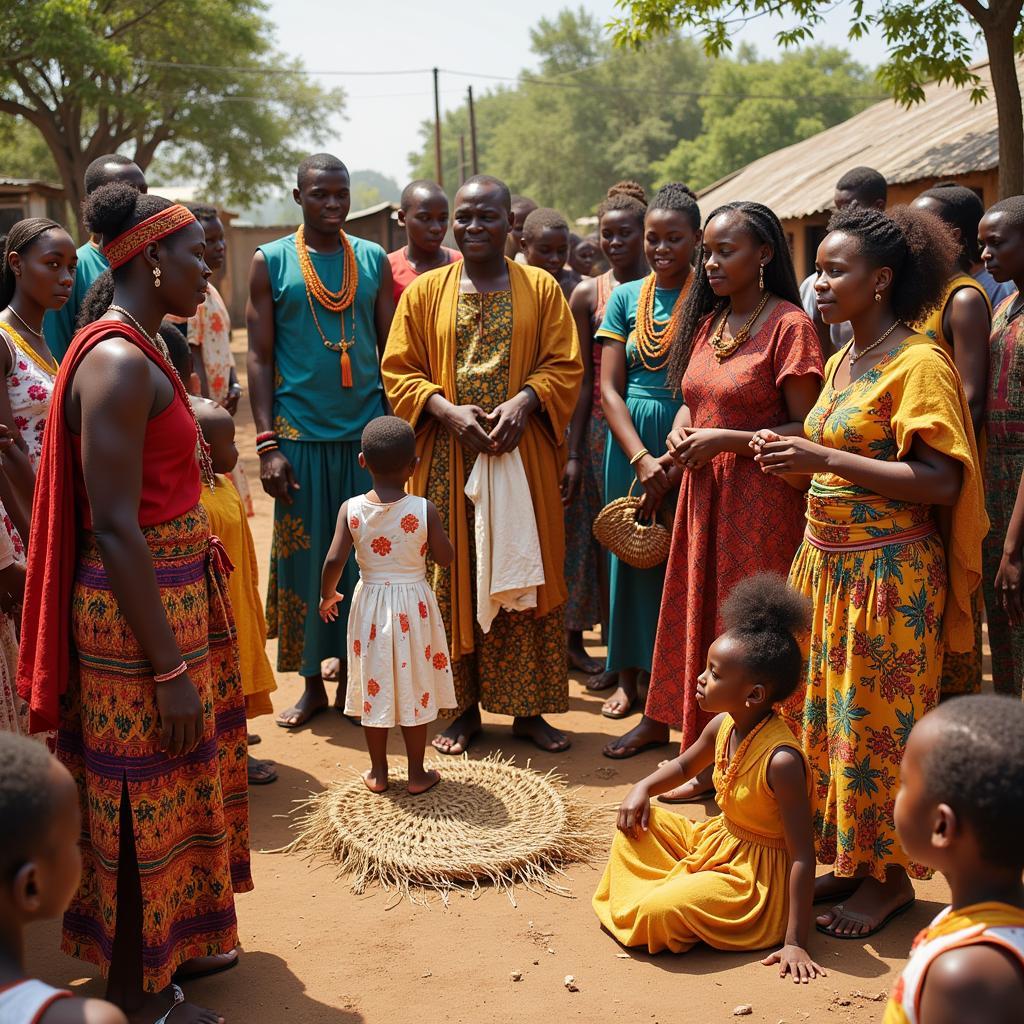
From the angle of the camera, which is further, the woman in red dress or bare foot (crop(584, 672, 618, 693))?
bare foot (crop(584, 672, 618, 693))

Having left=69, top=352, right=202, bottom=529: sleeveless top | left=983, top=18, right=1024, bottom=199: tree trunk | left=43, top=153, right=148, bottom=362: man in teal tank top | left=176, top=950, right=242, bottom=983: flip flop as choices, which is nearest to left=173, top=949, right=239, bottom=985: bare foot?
left=176, top=950, right=242, bottom=983: flip flop

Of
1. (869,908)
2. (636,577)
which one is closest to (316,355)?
(636,577)

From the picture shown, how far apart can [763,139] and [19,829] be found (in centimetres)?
5593

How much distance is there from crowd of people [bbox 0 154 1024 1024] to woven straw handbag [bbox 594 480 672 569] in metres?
0.14

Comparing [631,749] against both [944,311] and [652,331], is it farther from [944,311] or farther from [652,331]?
[944,311]

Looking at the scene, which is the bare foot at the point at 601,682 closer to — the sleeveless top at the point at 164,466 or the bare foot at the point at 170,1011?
the bare foot at the point at 170,1011

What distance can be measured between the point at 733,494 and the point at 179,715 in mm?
2403

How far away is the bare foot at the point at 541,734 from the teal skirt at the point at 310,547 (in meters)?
0.97

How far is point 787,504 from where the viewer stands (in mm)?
4500

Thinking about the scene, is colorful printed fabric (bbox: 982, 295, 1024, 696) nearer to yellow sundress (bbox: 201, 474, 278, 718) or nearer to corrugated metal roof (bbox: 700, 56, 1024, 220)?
yellow sundress (bbox: 201, 474, 278, 718)

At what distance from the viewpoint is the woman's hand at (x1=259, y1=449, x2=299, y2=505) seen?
563cm

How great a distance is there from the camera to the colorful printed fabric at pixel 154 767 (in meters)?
2.99

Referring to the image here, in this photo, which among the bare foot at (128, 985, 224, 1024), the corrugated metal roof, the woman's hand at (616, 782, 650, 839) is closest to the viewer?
the bare foot at (128, 985, 224, 1024)

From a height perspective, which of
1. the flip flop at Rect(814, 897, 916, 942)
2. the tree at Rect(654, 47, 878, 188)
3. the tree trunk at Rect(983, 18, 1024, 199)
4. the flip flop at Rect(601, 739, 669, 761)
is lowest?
the flip flop at Rect(814, 897, 916, 942)
